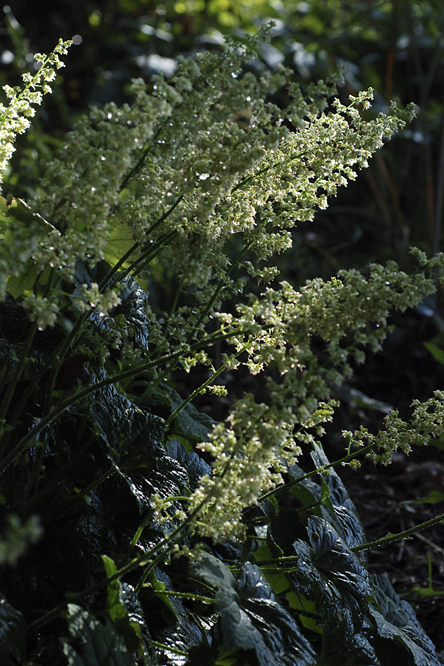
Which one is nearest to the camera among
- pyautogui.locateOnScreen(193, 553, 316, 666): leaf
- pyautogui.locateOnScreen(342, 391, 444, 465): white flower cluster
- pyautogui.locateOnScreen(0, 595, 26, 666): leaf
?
pyautogui.locateOnScreen(0, 595, 26, 666): leaf

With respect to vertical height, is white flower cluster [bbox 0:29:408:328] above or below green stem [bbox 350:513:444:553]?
above

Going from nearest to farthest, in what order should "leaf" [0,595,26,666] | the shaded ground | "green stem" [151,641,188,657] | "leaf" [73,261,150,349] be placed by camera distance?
"leaf" [0,595,26,666] < "green stem" [151,641,188,657] < "leaf" [73,261,150,349] < the shaded ground

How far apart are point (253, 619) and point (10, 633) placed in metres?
0.46

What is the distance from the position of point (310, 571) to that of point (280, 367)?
1.82ft

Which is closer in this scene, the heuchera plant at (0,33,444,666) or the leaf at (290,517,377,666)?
the heuchera plant at (0,33,444,666)

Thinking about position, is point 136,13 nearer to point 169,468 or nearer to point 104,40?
point 104,40

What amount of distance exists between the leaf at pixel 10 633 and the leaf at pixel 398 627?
0.85 metres

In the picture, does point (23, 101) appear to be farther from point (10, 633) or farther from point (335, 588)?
point (335, 588)

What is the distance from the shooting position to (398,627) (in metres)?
1.55

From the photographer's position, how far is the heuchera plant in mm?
988

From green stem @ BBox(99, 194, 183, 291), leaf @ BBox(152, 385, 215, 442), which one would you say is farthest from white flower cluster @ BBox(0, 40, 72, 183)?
leaf @ BBox(152, 385, 215, 442)

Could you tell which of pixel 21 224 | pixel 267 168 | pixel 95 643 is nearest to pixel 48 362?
pixel 21 224

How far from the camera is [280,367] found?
1004mm

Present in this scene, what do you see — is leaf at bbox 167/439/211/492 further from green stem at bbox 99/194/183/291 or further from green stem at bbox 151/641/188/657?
green stem at bbox 99/194/183/291
